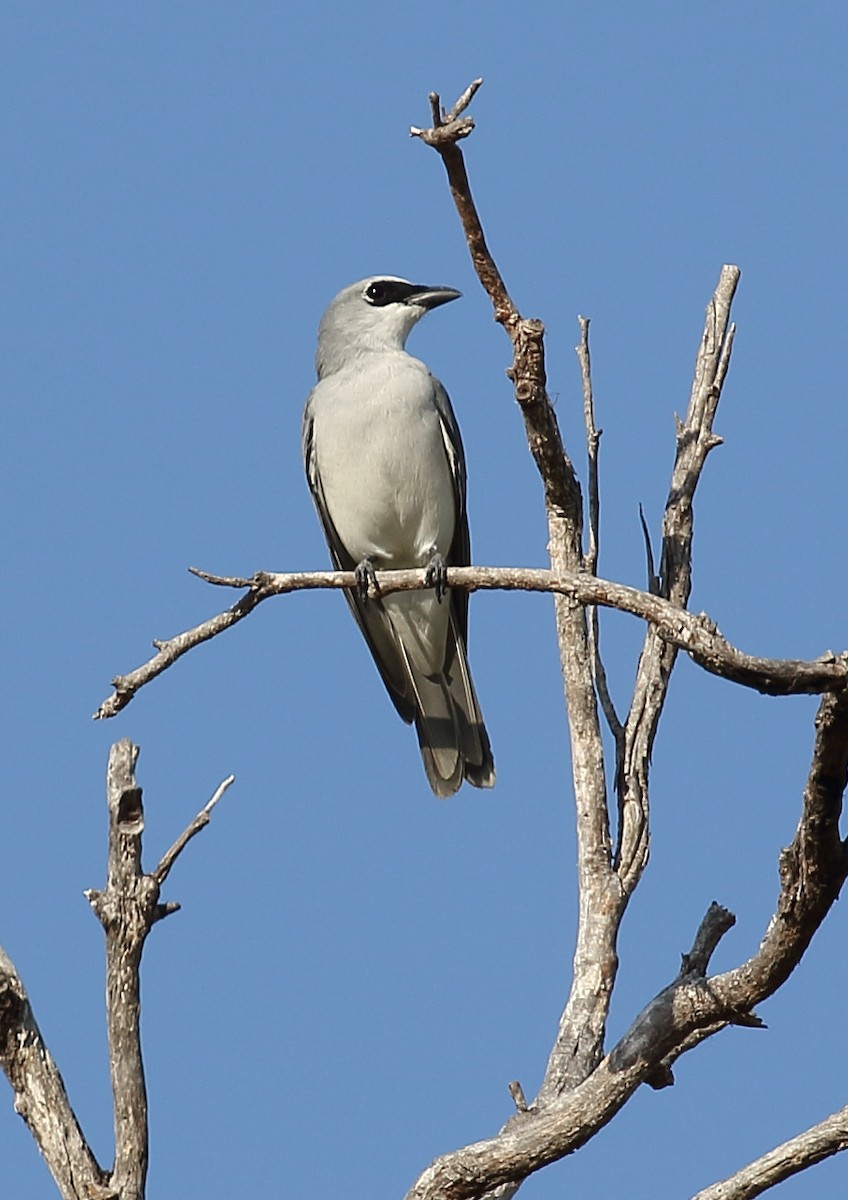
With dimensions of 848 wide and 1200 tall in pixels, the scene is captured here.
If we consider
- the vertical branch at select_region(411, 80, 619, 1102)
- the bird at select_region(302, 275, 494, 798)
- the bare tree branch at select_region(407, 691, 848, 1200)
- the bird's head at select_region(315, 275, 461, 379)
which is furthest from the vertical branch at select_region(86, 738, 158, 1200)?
the bird's head at select_region(315, 275, 461, 379)

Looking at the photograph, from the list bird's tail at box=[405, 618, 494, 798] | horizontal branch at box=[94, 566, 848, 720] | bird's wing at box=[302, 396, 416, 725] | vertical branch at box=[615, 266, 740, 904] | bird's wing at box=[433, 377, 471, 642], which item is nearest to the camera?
horizontal branch at box=[94, 566, 848, 720]

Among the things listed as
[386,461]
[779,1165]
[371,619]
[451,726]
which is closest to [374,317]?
[386,461]

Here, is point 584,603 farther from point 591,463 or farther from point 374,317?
point 374,317

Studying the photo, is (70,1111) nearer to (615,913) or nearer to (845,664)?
(615,913)

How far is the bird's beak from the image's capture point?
10430 millimetres

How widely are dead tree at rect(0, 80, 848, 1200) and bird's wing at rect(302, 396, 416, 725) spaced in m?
3.36

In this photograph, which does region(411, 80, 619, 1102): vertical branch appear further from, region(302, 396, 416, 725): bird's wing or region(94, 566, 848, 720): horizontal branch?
region(302, 396, 416, 725): bird's wing

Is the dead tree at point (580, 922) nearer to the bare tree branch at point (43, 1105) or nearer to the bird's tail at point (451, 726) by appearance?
the bare tree branch at point (43, 1105)

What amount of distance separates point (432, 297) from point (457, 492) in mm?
1366

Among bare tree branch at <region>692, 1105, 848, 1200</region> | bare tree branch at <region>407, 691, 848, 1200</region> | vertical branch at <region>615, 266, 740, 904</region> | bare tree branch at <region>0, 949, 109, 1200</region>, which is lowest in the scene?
bare tree branch at <region>692, 1105, 848, 1200</region>

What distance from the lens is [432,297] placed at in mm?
10469

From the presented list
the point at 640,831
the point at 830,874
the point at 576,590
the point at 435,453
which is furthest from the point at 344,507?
the point at 830,874

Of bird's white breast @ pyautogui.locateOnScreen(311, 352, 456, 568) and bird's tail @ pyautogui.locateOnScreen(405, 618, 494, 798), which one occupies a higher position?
bird's white breast @ pyautogui.locateOnScreen(311, 352, 456, 568)

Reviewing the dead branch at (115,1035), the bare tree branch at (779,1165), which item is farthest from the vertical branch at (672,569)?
the dead branch at (115,1035)
